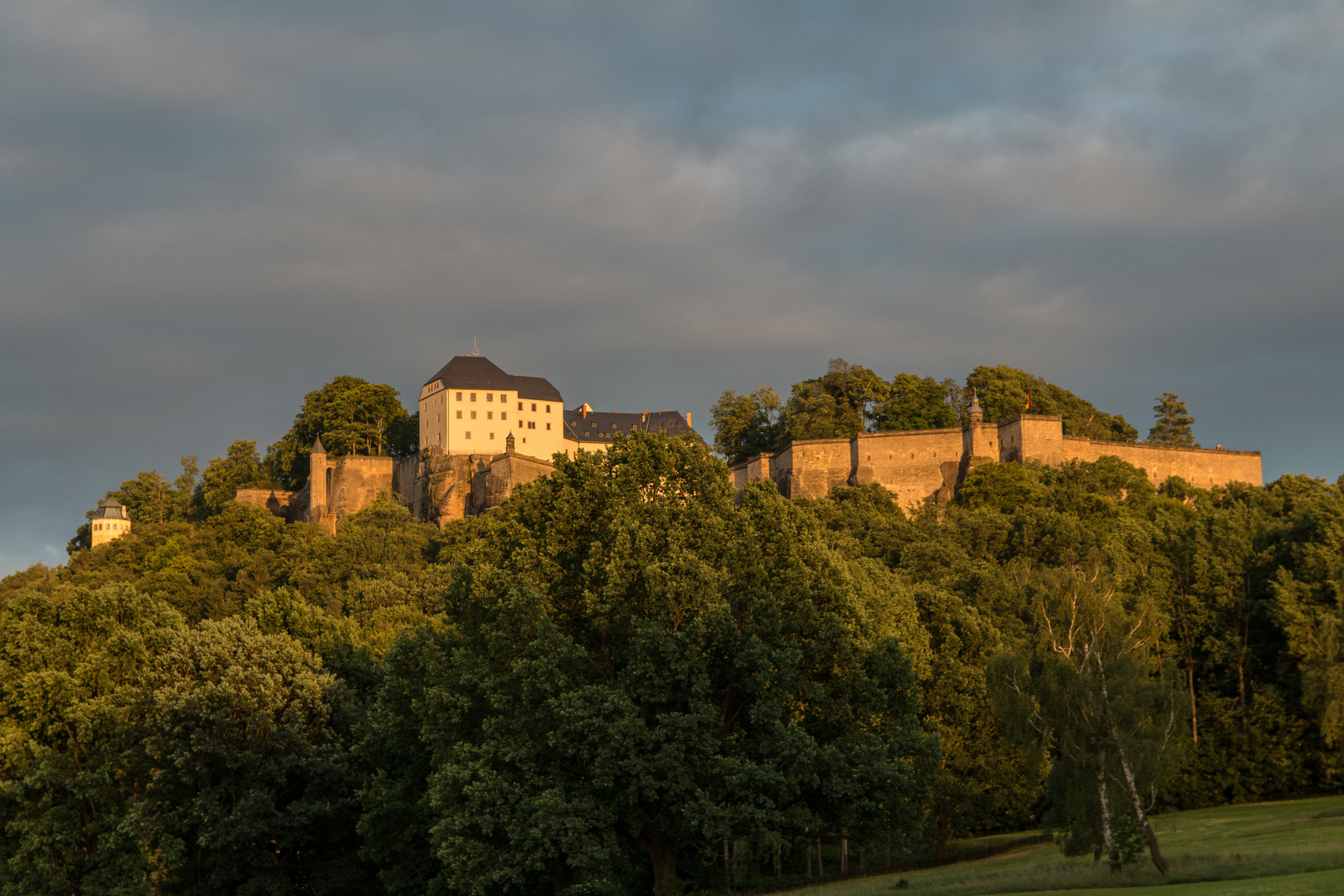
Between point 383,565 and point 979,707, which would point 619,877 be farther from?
point 383,565

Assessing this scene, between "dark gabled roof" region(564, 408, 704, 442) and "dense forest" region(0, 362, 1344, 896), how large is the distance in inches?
2544

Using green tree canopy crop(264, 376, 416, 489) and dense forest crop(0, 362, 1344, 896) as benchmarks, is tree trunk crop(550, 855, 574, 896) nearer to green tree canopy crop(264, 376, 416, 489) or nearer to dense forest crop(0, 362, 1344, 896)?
dense forest crop(0, 362, 1344, 896)

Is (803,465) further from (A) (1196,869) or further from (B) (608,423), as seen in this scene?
(A) (1196,869)

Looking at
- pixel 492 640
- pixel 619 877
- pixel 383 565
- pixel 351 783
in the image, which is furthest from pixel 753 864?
pixel 383 565

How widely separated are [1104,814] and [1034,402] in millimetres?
87775

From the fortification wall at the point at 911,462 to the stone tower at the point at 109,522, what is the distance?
7047 centimetres

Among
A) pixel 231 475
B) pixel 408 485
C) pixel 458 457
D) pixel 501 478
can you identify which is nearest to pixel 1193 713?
pixel 501 478

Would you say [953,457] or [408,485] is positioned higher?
[408,485]

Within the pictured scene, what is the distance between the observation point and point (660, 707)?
2897 centimetres

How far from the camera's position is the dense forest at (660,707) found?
27594mm

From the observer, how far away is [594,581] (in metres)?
30.8

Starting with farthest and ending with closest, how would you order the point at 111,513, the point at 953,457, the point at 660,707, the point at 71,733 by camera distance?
the point at 111,513 → the point at 953,457 → the point at 71,733 → the point at 660,707

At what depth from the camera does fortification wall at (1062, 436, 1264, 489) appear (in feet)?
317

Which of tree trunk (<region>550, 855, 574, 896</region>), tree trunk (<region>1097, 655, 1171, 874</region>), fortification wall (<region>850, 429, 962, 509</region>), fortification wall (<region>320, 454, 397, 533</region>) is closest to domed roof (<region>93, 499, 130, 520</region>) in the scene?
fortification wall (<region>320, 454, 397, 533</region>)
